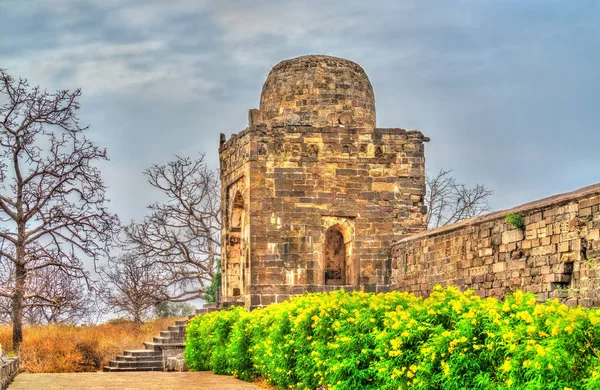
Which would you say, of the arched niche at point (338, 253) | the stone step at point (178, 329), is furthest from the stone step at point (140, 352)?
the arched niche at point (338, 253)

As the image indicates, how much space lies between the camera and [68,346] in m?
21.5

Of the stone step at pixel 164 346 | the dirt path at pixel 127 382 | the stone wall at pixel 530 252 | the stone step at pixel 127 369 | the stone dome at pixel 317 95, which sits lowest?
the dirt path at pixel 127 382

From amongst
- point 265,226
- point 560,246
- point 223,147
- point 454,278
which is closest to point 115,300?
point 223,147

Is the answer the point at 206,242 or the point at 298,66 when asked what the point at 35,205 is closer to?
the point at 298,66

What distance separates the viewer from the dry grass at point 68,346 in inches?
798

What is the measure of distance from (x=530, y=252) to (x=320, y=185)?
8.06m

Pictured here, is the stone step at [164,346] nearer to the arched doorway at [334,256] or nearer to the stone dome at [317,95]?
the arched doorway at [334,256]

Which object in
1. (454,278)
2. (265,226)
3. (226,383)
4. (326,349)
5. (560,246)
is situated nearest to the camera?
(326,349)

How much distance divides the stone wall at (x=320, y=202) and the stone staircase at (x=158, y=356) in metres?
1.81

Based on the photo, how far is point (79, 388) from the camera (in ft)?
44.3

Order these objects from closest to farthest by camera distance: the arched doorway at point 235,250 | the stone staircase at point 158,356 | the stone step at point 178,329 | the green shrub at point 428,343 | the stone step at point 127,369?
1. the green shrub at point 428,343
2. the stone step at point 127,369
3. the stone staircase at point 158,356
4. the stone step at point 178,329
5. the arched doorway at point 235,250

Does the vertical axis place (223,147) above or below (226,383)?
above

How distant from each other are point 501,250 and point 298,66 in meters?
9.34

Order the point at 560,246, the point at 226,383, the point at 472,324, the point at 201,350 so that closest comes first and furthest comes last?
the point at 472,324 → the point at 560,246 → the point at 226,383 → the point at 201,350
